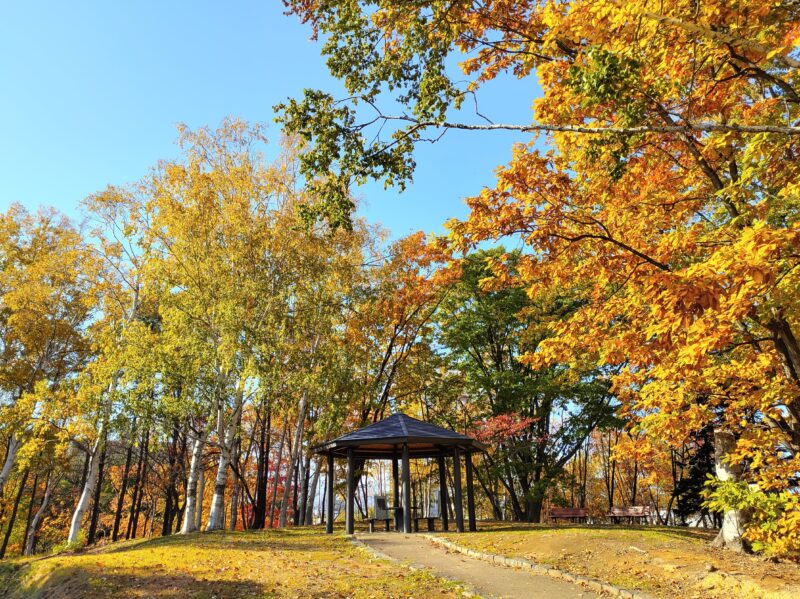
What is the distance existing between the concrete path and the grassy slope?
43 centimetres

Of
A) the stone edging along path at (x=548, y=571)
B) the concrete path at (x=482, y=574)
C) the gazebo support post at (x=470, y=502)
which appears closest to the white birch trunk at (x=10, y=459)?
the concrete path at (x=482, y=574)

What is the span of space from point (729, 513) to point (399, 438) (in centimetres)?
661

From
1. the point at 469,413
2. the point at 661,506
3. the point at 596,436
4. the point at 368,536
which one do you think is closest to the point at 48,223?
the point at 368,536

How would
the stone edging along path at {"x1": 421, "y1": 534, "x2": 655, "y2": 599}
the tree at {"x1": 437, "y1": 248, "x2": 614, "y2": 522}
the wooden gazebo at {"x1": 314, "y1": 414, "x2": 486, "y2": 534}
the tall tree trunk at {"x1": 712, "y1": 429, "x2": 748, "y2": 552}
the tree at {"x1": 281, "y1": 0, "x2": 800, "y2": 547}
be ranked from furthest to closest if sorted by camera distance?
the tree at {"x1": 437, "y1": 248, "x2": 614, "y2": 522} < the wooden gazebo at {"x1": 314, "y1": 414, "x2": 486, "y2": 534} < the tall tree trunk at {"x1": 712, "y1": 429, "x2": 748, "y2": 552} < the stone edging along path at {"x1": 421, "y1": 534, "x2": 655, "y2": 599} < the tree at {"x1": 281, "y1": 0, "x2": 800, "y2": 547}

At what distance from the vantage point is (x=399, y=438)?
11578 mm

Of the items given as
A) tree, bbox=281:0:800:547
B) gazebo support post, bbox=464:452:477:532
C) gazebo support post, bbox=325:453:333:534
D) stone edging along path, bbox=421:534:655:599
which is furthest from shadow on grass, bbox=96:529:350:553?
tree, bbox=281:0:800:547

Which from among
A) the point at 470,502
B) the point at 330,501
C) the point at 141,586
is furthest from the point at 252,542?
the point at 470,502

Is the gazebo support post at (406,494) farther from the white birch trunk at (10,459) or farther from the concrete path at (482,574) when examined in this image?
the white birch trunk at (10,459)

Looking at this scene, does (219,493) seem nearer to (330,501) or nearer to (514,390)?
(330,501)

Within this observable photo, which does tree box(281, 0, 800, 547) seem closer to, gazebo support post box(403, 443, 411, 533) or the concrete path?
the concrete path

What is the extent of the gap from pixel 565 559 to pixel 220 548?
6416 mm

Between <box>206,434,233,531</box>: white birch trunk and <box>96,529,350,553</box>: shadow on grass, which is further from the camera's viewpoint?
<box>206,434,233,531</box>: white birch trunk

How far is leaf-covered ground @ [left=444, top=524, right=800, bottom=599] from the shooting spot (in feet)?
19.3

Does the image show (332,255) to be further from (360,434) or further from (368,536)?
(368,536)
